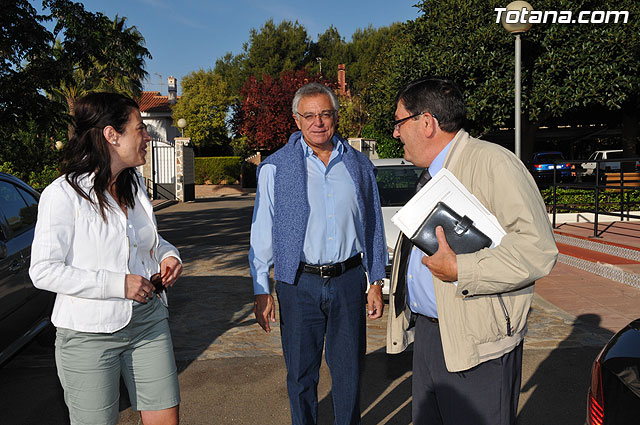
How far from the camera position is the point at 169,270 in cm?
239

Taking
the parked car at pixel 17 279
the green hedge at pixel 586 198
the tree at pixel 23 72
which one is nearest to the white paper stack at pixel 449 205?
the parked car at pixel 17 279

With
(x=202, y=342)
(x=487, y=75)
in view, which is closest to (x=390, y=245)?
(x=202, y=342)

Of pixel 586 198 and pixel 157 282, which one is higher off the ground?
pixel 157 282

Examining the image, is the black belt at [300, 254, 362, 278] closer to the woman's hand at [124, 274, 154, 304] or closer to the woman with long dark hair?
the woman with long dark hair

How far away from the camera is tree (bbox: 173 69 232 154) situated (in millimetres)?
42625

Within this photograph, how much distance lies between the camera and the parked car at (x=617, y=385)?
1.76m

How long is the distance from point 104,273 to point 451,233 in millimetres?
1302

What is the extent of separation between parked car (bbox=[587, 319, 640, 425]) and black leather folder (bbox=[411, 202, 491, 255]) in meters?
0.63

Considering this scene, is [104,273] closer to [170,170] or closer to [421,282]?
[421,282]

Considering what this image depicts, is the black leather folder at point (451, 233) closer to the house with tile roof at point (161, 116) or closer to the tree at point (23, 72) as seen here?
the tree at point (23, 72)

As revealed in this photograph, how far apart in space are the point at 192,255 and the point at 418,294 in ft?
28.1

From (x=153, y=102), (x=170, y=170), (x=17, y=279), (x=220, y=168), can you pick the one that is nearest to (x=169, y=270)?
(x=17, y=279)

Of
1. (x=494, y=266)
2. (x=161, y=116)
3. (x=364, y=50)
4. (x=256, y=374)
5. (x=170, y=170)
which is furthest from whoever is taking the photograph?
(x=364, y=50)

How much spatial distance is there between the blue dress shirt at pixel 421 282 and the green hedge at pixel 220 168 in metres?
36.0
